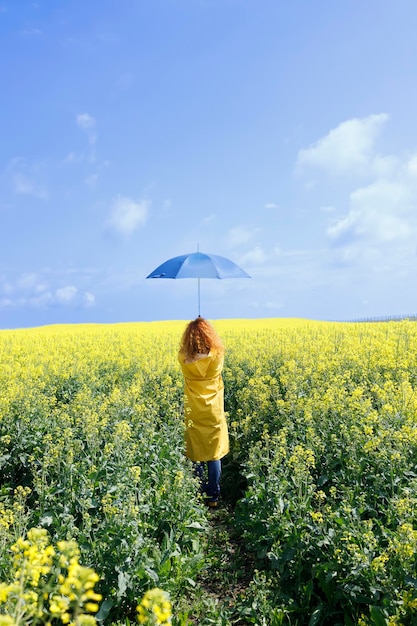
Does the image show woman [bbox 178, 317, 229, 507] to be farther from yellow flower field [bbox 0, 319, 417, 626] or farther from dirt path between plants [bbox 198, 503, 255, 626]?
dirt path between plants [bbox 198, 503, 255, 626]

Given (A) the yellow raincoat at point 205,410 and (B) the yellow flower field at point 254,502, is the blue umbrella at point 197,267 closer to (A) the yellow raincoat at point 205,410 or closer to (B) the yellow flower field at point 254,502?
(A) the yellow raincoat at point 205,410

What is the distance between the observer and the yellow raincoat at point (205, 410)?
7.84 m

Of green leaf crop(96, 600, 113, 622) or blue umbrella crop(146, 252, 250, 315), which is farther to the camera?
blue umbrella crop(146, 252, 250, 315)

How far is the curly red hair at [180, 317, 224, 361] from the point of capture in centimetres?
777

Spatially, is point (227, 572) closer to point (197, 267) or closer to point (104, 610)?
point (104, 610)

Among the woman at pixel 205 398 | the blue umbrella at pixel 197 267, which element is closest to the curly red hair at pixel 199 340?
the woman at pixel 205 398

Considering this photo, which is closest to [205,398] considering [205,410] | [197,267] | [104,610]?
[205,410]

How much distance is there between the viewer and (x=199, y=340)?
25.5ft

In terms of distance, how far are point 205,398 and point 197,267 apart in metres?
2.48

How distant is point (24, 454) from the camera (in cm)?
741

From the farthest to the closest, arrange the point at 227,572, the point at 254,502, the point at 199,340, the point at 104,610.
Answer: the point at 199,340 < the point at 254,502 < the point at 227,572 < the point at 104,610

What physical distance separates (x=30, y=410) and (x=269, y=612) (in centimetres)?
484

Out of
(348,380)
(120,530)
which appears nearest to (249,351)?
(348,380)

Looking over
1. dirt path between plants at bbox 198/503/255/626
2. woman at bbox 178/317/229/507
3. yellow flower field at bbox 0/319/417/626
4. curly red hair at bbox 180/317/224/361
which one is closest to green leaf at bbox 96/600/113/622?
yellow flower field at bbox 0/319/417/626
